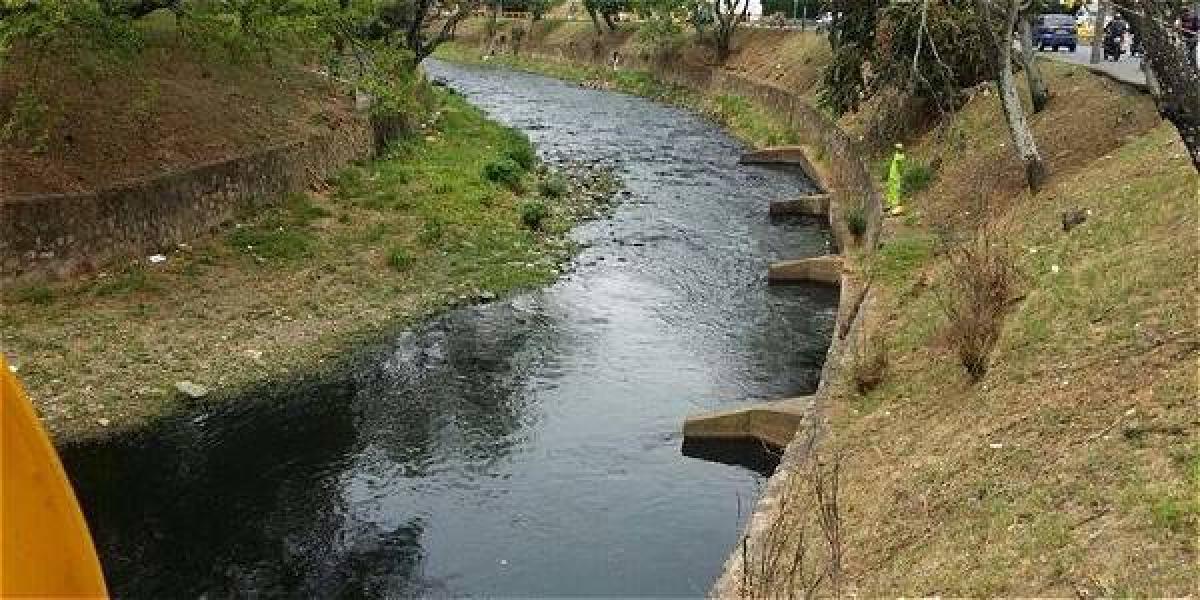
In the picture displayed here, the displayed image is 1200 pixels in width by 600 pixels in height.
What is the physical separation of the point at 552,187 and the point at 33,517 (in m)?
27.2

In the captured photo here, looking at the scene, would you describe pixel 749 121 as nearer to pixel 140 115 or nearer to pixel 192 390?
pixel 140 115

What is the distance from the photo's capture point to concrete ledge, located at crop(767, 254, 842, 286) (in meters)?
22.6

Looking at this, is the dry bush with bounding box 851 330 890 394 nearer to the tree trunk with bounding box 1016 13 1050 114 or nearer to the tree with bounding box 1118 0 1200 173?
the tree with bounding box 1118 0 1200 173

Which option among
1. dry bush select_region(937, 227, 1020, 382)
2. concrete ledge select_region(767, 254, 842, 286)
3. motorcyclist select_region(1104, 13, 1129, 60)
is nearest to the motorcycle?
motorcyclist select_region(1104, 13, 1129, 60)

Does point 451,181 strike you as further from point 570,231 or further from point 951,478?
point 951,478

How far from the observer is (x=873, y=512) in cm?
1027

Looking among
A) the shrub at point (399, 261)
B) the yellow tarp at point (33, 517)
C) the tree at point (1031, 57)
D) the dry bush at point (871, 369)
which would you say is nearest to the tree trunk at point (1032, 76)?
the tree at point (1031, 57)

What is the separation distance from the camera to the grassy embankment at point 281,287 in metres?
16.3

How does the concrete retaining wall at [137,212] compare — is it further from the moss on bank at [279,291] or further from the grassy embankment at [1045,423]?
the grassy embankment at [1045,423]

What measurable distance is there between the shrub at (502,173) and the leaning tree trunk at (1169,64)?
22754 millimetres

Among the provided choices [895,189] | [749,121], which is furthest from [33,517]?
[749,121]

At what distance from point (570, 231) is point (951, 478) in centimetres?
1808

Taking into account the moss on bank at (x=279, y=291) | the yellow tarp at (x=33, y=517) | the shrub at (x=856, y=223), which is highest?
the yellow tarp at (x=33, y=517)

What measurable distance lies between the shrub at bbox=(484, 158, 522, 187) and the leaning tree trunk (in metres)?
22.8
